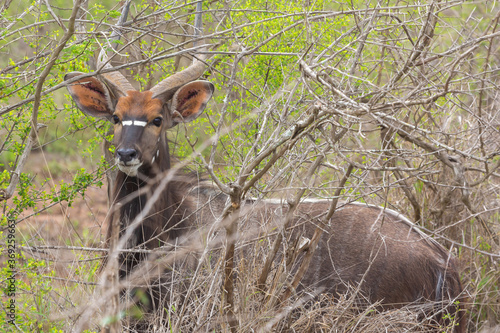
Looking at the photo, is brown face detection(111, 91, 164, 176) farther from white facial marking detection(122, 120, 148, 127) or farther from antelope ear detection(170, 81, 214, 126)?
antelope ear detection(170, 81, 214, 126)

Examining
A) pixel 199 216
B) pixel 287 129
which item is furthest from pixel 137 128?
pixel 287 129

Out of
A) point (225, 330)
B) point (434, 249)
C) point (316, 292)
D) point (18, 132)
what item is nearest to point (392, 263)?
point (434, 249)

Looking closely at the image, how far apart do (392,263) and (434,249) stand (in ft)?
1.32

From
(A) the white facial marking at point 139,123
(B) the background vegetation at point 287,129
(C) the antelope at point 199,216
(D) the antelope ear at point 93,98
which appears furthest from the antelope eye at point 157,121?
(D) the antelope ear at point 93,98

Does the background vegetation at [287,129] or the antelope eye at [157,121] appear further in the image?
the antelope eye at [157,121]

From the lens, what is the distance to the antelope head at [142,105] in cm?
486

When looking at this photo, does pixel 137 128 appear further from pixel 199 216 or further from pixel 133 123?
pixel 199 216

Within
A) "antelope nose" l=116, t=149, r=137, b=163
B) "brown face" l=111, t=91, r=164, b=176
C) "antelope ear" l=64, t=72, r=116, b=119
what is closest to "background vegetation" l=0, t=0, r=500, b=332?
"antelope ear" l=64, t=72, r=116, b=119

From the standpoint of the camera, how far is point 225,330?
383 centimetres

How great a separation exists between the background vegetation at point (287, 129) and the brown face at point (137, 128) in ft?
0.98

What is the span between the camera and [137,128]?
488 centimetres

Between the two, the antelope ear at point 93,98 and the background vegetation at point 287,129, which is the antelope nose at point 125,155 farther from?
the antelope ear at point 93,98

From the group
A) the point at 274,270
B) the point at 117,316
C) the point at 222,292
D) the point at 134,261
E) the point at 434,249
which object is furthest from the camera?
the point at 434,249

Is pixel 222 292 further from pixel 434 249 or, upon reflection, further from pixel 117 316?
pixel 434 249
